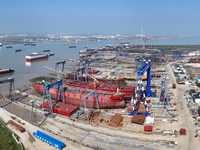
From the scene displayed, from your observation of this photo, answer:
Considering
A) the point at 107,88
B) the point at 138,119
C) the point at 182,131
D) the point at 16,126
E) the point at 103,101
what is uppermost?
the point at 107,88

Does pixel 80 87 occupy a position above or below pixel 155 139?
above

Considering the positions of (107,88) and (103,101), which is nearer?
(103,101)

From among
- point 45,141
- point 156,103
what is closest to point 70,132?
point 45,141

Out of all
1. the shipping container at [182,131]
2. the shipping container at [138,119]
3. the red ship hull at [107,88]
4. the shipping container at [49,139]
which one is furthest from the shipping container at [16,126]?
the shipping container at [182,131]

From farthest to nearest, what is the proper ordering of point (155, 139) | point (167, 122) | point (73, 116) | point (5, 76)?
point (5, 76), point (73, 116), point (167, 122), point (155, 139)

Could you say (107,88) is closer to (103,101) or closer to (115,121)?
(103,101)

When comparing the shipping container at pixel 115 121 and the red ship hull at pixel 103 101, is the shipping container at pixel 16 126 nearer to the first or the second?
the red ship hull at pixel 103 101

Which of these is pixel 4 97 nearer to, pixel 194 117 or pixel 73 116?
pixel 73 116

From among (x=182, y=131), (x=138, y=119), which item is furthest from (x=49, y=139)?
(x=182, y=131)
